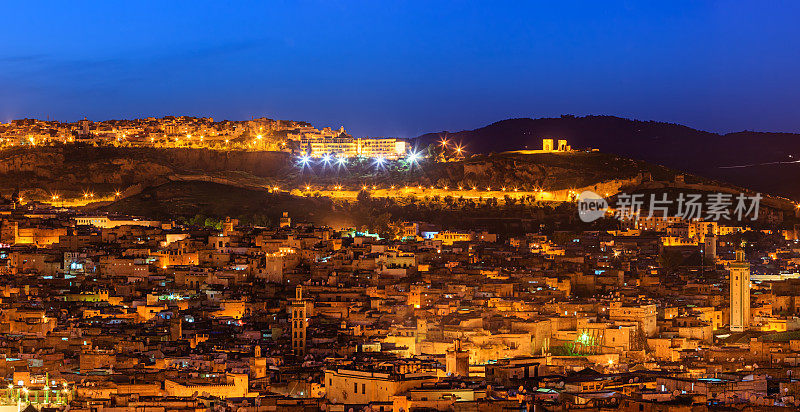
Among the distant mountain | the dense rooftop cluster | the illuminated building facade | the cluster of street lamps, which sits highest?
the distant mountain

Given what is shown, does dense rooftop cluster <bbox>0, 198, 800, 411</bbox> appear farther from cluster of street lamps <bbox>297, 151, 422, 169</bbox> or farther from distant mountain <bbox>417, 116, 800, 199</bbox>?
distant mountain <bbox>417, 116, 800, 199</bbox>

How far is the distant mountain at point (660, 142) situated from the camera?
107188 millimetres

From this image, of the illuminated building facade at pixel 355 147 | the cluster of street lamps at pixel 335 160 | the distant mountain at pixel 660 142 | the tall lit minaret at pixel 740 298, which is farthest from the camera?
the distant mountain at pixel 660 142

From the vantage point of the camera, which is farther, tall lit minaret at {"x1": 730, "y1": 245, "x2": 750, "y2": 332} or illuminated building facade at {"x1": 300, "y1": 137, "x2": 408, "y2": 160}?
illuminated building facade at {"x1": 300, "y1": 137, "x2": 408, "y2": 160}

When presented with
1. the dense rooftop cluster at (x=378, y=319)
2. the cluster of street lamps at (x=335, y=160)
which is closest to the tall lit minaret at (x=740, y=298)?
the dense rooftop cluster at (x=378, y=319)

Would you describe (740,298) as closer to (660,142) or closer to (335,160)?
(335,160)

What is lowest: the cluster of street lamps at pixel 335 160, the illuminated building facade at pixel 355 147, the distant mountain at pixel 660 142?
the cluster of street lamps at pixel 335 160

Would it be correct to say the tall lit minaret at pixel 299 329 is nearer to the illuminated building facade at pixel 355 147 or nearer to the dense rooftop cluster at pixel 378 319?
the dense rooftop cluster at pixel 378 319

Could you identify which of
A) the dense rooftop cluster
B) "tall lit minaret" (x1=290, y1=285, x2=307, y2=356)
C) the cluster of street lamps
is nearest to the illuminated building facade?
the cluster of street lamps

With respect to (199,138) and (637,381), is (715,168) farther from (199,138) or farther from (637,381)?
(637,381)

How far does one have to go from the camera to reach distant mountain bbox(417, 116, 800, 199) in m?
107

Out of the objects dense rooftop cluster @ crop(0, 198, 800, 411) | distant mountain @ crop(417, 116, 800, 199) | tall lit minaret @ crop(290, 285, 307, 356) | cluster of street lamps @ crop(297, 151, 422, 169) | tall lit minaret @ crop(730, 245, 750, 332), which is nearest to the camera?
dense rooftop cluster @ crop(0, 198, 800, 411)

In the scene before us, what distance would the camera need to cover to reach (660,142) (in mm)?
118875

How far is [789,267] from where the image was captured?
51.1 metres
